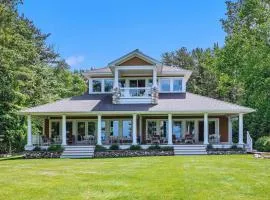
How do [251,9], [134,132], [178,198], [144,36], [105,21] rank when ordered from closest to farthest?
[178,198], [134,132], [251,9], [105,21], [144,36]

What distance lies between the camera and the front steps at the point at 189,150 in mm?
29108

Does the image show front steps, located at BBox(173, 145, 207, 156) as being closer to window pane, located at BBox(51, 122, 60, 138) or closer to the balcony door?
the balcony door

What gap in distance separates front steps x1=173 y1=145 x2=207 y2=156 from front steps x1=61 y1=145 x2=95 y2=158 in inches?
213

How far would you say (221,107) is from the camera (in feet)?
100

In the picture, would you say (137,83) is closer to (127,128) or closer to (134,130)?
(127,128)

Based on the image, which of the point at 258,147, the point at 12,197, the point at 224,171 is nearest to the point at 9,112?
the point at 258,147

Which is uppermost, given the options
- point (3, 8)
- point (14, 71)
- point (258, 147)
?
point (3, 8)

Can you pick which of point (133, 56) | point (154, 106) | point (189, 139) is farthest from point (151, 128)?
point (133, 56)

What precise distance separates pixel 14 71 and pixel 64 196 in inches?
1023

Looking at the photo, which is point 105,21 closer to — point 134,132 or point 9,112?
point 9,112

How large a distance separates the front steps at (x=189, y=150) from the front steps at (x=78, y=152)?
5.40 m

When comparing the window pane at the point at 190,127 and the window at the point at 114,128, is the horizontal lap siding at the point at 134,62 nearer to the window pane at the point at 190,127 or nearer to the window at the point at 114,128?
the window at the point at 114,128

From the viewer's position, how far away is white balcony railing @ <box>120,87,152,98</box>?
32.5 meters

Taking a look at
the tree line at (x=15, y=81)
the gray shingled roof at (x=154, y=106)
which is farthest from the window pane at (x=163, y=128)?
the tree line at (x=15, y=81)
